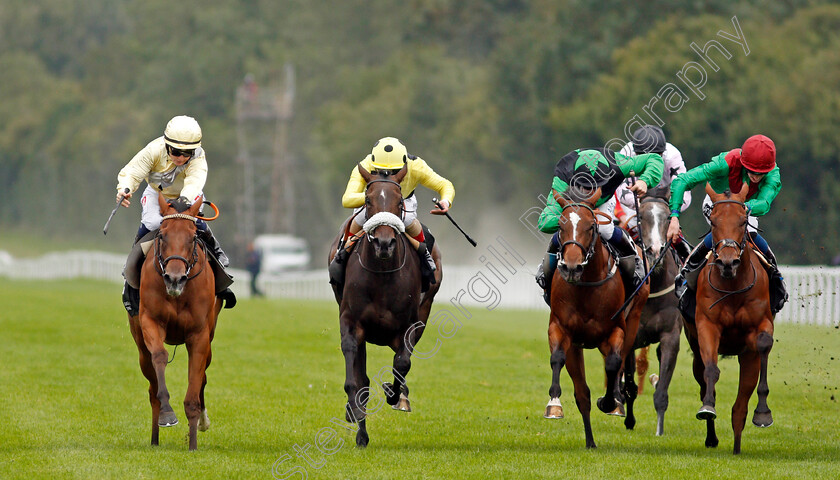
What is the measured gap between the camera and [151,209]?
10789 millimetres

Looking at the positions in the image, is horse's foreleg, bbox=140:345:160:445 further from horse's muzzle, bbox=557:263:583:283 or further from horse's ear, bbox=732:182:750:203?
horse's ear, bbox=732:182:750:203

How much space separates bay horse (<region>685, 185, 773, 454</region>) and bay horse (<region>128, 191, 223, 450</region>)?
4.10 meters

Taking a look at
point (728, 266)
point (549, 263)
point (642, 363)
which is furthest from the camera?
point (642, 363)

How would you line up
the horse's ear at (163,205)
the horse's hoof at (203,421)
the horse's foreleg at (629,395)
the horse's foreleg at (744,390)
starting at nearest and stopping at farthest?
1. the horse's ear at (163,205)
2. the horse's foreleg at (744,390)
3. the horse's hoof at (203,421)
4. the horse's foreleg at (629,395)

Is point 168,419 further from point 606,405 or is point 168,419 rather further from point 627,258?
point 627,258

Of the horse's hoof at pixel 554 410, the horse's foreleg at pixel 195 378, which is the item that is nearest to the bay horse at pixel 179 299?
the horse's foreleg at pixel 195 378

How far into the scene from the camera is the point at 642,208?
487 inches

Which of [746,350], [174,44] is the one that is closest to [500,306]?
[746,350]

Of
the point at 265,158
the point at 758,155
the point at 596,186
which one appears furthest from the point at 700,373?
the point at 265,158

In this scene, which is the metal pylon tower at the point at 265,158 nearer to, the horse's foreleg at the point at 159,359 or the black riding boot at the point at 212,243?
the black riding boot at the point at 212,243

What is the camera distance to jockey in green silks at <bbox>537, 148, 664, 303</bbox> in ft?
34.8

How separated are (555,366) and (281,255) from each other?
135 feet

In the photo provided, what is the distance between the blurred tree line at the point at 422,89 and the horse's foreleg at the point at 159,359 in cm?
2278

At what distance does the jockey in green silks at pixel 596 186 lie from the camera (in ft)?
34.8
